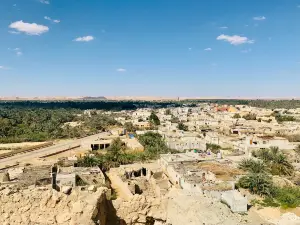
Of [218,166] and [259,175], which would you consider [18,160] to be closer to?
[218,166]

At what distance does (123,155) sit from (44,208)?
91.2 ft

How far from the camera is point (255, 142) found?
41188mm

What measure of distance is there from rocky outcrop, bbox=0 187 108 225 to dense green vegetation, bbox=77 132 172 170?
75.1 ft

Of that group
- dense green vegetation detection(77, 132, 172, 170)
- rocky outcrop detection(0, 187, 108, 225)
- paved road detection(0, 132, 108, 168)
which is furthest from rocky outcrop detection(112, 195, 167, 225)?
paved road detection(0, 132, 108, 168)

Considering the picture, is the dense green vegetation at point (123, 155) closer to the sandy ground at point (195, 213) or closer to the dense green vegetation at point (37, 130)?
the dense green vegetation at point (37, 130)

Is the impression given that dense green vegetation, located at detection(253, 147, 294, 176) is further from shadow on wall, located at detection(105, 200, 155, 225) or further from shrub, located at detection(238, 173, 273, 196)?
shadow on wall, located at detection(105, 200, 155, 225)

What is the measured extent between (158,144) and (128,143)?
4685 millimetres

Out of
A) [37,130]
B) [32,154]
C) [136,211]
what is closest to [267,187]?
[136,211]

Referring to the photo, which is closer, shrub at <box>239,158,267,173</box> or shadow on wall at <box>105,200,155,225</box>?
shadow on wall at <box>105,200,155,225</box>

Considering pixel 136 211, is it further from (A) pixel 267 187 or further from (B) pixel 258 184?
(A) pixel 267 187

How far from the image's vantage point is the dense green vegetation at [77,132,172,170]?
32.5 m

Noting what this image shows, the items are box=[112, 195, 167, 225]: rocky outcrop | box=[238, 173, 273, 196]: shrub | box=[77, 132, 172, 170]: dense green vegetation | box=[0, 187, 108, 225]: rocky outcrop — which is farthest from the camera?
box=[77, 132, 172, 170]: dense green vegetation

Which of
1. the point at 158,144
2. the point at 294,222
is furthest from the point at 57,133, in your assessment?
the point at 294,222

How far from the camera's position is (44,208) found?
9.11m
